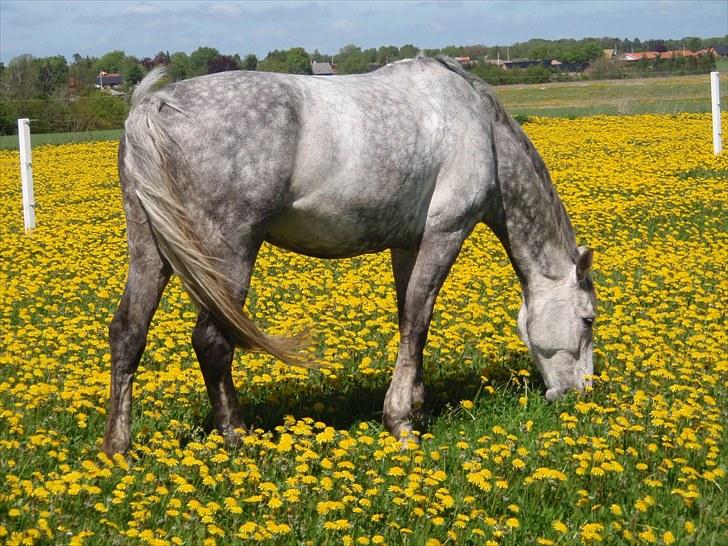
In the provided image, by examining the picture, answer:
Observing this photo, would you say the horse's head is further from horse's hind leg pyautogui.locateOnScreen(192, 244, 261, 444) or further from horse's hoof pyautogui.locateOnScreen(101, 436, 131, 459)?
horse's hoof pyautogui.locateOnScreen(101, 436, 131, 459)

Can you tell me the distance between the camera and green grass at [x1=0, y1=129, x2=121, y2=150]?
34.5m

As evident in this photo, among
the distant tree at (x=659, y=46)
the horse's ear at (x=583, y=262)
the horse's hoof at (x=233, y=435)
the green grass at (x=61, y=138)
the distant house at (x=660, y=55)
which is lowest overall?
the horse's hoof at (x=233, y=435)

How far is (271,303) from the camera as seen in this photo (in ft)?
31.4

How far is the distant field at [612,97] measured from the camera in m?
38.2

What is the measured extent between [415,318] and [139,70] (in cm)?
3129

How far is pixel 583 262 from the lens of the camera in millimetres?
7059

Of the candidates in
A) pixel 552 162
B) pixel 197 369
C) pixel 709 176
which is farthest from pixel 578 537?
pixel 552 162

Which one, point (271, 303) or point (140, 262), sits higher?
point (140, 262)

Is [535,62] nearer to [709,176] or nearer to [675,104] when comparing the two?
[675,104]

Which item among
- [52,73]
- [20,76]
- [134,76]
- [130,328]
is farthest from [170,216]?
[52,73]

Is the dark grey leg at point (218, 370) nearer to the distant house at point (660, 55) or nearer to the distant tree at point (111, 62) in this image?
the distant tree at point (111, 62)

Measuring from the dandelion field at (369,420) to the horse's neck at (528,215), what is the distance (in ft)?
2.69

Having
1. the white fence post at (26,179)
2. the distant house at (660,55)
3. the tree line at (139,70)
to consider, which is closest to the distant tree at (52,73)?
the tree line at (139,70)

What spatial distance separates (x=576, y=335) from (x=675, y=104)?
3322cm
